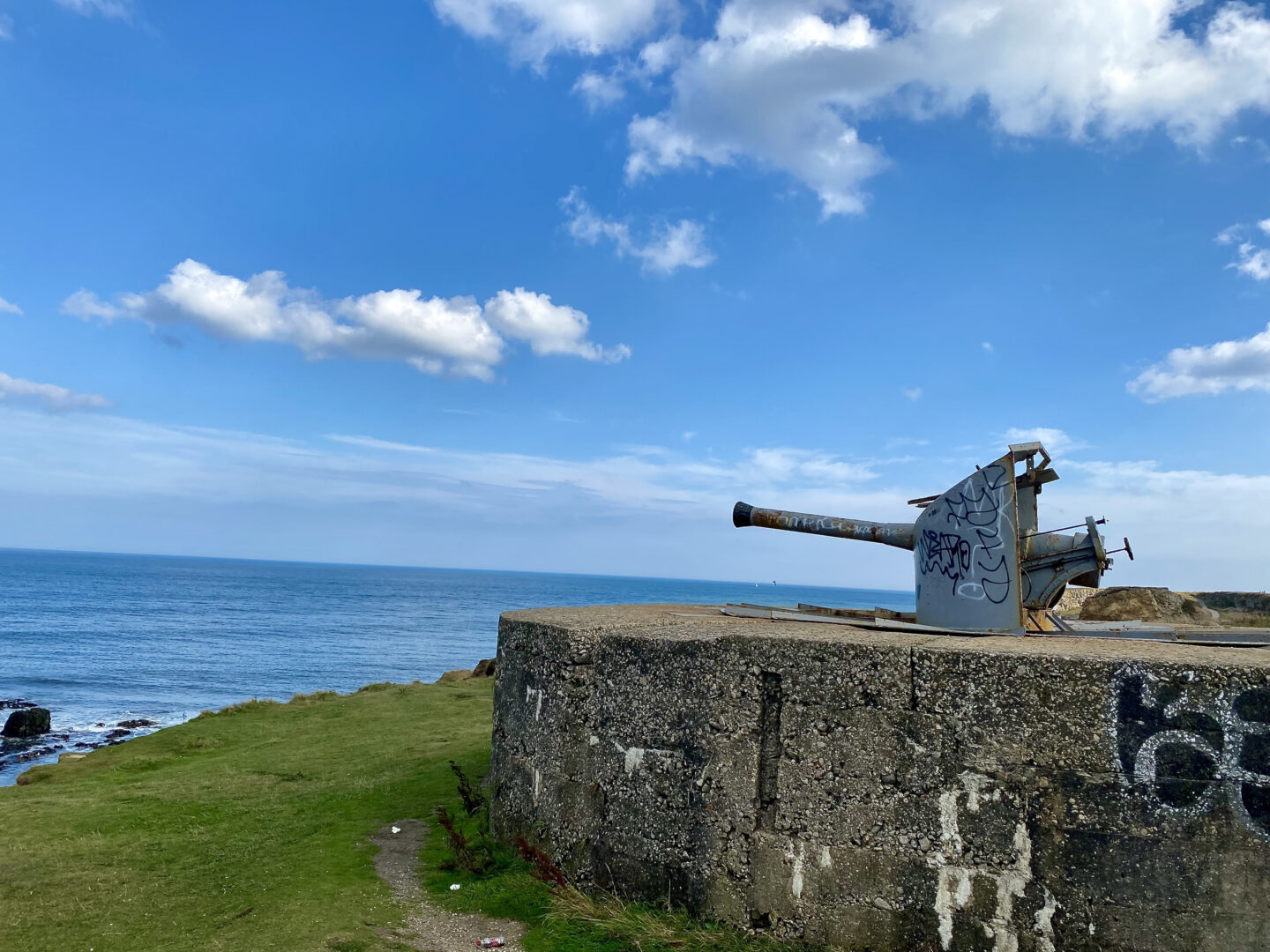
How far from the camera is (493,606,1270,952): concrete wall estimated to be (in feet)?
15.3

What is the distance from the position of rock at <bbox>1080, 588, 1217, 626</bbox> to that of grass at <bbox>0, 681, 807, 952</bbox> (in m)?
15.6

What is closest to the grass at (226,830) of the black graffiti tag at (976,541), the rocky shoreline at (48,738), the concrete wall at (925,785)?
the concrete wall at (925,785)

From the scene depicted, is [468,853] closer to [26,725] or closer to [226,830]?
[226,830]

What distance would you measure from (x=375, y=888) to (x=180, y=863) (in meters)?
2.20

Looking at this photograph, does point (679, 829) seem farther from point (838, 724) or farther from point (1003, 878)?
point (1003, 878)

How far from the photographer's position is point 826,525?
812 centimetres

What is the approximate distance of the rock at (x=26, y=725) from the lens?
2384cm

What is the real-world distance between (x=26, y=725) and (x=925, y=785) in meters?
27.9

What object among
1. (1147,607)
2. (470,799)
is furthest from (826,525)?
(1147,607)

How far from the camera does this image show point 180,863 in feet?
24.0

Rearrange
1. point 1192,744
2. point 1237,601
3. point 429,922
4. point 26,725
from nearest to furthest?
point 1192,744
point 429,922
point 26,725
point 1237,601

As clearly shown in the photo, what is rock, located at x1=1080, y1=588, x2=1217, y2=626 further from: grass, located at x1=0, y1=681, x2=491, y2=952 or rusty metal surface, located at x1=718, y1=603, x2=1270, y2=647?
grass, located at x1=0, y1=681, x2=491, y2=952

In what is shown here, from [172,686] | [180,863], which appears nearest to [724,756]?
[180,863]

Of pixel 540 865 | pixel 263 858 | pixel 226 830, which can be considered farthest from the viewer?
pixel 226 830
